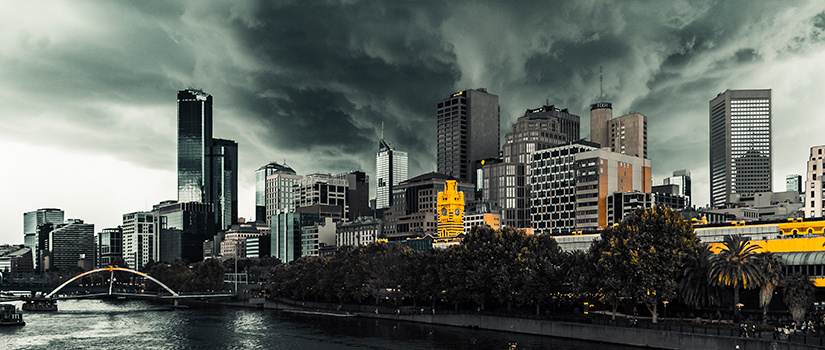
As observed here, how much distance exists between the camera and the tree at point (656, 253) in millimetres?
107438

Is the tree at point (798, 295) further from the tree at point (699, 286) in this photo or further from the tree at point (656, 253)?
the tree at point (656, 253)

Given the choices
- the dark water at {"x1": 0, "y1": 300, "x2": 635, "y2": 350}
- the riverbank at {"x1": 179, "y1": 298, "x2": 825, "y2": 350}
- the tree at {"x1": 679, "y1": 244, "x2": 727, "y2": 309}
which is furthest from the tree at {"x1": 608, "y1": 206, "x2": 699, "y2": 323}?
the dark water at {"x1": 0, "y1": 300, "x2": 635, "y2": 350}

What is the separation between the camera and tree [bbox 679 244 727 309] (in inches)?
4129

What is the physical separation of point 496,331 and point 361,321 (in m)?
37.7

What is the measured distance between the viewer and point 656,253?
10775 cm

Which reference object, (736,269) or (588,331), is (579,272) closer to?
(588,331)

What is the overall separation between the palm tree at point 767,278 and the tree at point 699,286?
5587 mm

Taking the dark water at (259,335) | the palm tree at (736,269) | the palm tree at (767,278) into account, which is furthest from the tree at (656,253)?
the palm tree at (767,278)

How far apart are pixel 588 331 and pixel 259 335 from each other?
60.0 m

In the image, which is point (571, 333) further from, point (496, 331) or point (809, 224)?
point (809, 224)

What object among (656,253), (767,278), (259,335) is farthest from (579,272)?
→ (259,335)

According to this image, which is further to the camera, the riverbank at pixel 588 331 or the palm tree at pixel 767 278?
the palm tree at pixel 767 278

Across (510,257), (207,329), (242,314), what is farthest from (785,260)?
(242,314)

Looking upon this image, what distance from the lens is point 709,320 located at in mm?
106250
